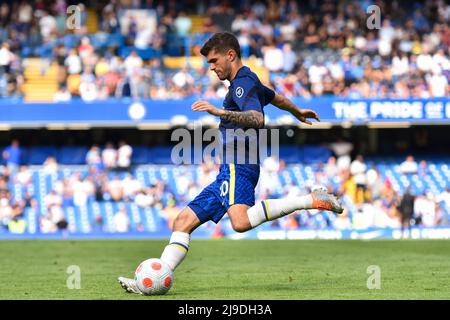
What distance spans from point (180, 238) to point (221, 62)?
5.90 ft

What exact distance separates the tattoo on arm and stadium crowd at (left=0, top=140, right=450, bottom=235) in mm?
18072

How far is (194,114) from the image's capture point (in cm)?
3025

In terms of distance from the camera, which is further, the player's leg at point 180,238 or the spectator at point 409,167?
the spectator at point 409,167

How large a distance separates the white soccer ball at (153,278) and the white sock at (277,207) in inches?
40.4

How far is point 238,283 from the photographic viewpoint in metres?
11.8

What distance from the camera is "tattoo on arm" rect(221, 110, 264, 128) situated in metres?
9.67

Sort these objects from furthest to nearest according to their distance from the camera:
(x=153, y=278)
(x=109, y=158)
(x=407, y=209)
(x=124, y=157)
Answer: (x=124, y=157)
(x=109, y=158)
(x=407, y=209)
(x=153, y=278)

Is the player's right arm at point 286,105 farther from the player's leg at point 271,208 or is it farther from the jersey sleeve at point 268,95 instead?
the player's leg at point 271,208

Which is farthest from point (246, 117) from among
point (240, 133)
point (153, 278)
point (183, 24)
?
point (183, 24)

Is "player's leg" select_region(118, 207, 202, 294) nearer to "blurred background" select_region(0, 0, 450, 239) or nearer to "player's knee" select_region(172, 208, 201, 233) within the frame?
"player's knee" select_region(172, 208, 201, 233)

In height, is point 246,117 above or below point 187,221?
above

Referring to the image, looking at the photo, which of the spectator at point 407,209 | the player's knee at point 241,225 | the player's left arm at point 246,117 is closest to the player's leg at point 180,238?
the player's knee at point 241,225

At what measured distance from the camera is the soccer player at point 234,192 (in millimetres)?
10023

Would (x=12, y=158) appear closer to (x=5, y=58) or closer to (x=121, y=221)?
(x=5, y=58)
